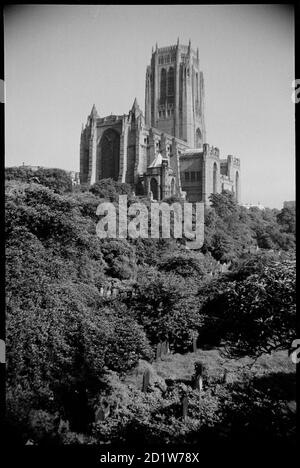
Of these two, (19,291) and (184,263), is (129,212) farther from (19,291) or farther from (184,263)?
(19,291)

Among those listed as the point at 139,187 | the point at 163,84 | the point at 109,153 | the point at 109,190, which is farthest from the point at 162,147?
the point at 109,190

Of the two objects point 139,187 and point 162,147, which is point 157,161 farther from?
point 139,187

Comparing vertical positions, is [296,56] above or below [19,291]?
above

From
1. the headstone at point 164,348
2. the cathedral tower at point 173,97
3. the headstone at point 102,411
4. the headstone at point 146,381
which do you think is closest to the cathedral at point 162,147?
the cathedral tower at point 173,97

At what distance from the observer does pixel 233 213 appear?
29.5 m

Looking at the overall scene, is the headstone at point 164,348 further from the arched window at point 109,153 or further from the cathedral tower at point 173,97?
the cathedral tower at point 173,97

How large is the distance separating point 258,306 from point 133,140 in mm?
31956

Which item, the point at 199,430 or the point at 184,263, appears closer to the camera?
the point at 199,430

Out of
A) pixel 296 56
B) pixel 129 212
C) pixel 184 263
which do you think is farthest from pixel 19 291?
pixel 129 212

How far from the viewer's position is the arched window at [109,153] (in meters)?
39.5

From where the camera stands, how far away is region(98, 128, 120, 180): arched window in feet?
130

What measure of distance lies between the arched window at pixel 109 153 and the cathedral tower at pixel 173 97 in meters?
7.33

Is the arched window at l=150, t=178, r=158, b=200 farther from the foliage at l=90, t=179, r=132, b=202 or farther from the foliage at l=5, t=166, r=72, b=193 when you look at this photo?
the foliage at l=5, t=166, r=72, b=193

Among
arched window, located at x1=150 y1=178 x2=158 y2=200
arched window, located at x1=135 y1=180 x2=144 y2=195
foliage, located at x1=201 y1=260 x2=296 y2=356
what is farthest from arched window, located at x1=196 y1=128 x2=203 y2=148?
foliage, located at x1=201 y1=260 x2=296 y2=356
